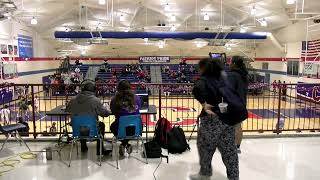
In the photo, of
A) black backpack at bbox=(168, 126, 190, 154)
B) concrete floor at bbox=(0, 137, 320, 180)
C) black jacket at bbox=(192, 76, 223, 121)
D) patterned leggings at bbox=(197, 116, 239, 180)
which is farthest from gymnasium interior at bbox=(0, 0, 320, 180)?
patterned leggings at bbox=(197, 116, 239, 180)

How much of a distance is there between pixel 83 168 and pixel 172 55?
21985 millimetres

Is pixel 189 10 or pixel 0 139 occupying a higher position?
pixel 189 10

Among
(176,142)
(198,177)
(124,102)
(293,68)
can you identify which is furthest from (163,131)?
(293,68)

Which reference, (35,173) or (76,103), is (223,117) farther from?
Result: (35,173)

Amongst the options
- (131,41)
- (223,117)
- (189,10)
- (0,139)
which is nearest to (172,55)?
(131,41)

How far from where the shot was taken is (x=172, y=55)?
84.1 feet

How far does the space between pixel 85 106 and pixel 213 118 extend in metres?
2.03

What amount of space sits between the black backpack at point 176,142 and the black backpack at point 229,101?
1.76 m

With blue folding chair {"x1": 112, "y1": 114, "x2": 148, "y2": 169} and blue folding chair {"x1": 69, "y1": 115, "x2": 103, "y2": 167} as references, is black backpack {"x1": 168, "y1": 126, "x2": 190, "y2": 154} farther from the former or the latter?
blue folding chair {"x1": 69, "y1": 115, "x2": 103, "y2": 167}

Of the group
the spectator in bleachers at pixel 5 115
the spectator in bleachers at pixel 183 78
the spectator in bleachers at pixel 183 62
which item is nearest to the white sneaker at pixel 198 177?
the spectator in bleachers at pixel 5 115

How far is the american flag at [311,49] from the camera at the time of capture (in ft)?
47.1

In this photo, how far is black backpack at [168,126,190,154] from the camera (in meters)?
4.77

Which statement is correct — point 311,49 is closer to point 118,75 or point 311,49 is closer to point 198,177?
point 118,75

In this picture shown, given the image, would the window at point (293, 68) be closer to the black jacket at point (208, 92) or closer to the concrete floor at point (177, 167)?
the concrete floor at point (177, 167)
